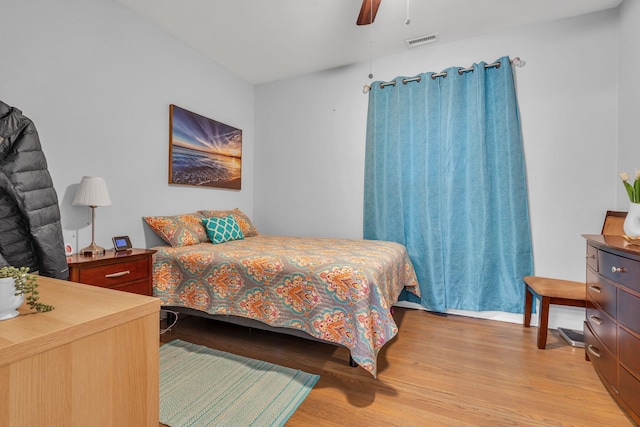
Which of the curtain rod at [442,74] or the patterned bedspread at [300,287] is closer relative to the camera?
the patterned bedspread at [300,287]

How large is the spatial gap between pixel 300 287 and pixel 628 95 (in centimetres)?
290

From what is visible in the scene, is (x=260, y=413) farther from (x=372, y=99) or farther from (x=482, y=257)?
(x=372, y=99)

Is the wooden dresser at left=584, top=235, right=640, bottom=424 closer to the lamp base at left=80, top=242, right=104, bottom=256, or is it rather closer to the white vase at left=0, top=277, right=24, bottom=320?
the white vase at left=0, top=277, right=24, bottom=320

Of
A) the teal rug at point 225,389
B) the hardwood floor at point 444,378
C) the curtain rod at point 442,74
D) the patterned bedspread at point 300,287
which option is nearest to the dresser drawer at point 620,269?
the hardwood floor at point 444,378

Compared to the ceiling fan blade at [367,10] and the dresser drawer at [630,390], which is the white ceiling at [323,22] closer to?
the ceiling fan blade at [367,10]

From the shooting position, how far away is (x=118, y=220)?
96.7 inches

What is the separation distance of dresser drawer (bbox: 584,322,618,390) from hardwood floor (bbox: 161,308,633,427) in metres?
0.11

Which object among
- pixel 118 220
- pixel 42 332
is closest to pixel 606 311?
pixel 42 332

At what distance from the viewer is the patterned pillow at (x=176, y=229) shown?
2.58 meters

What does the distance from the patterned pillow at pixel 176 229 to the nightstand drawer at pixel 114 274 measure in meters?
0.42

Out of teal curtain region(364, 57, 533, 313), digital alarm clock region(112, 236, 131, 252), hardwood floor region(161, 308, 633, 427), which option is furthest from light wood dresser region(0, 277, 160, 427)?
teal curtain region(364, 57, 533, 313)

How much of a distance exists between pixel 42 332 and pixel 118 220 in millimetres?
2165

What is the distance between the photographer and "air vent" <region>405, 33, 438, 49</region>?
2820mm

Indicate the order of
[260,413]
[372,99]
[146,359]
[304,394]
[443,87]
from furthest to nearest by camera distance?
[372,99] → [443,87] → [304,394] → [260,413] → [146,359]
